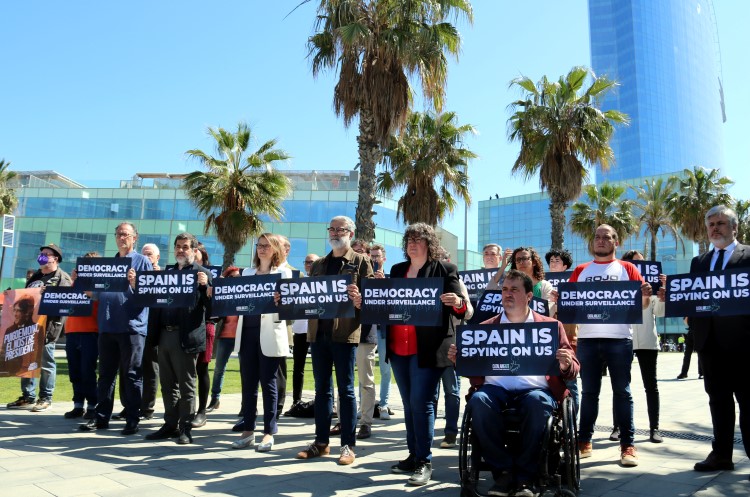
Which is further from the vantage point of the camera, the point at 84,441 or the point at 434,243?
the point at 84,441

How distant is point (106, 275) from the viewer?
272 inches

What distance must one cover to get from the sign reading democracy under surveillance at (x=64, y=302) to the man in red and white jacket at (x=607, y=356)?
5997 mm

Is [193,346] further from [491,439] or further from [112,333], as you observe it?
[491,439]

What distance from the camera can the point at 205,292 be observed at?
649 cm

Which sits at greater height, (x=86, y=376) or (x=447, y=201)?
(x=447, y=201)

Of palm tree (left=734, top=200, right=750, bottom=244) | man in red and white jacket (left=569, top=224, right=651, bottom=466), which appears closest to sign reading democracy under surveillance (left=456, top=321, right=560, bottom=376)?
man in red and white jacket (left=569, top=224, right=651, bottom=466)

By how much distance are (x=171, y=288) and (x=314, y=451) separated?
235cm

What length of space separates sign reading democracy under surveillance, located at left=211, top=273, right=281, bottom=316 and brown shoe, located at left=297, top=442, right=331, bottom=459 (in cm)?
138

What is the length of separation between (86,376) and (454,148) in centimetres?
1663

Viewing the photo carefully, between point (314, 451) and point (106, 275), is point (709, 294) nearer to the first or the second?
point (314, 451)

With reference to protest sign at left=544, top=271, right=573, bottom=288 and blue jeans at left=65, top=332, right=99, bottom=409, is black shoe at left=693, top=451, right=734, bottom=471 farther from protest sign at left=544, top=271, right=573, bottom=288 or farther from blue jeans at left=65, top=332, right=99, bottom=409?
blue jeans at left=65, top=332, right=99, bottom=409

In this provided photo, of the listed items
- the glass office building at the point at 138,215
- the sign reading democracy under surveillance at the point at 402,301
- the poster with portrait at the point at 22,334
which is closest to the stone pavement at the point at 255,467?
the poster with portrait at the point at 22,334

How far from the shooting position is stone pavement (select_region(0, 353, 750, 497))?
445cm

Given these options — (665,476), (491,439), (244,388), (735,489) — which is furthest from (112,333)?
(735,489)
